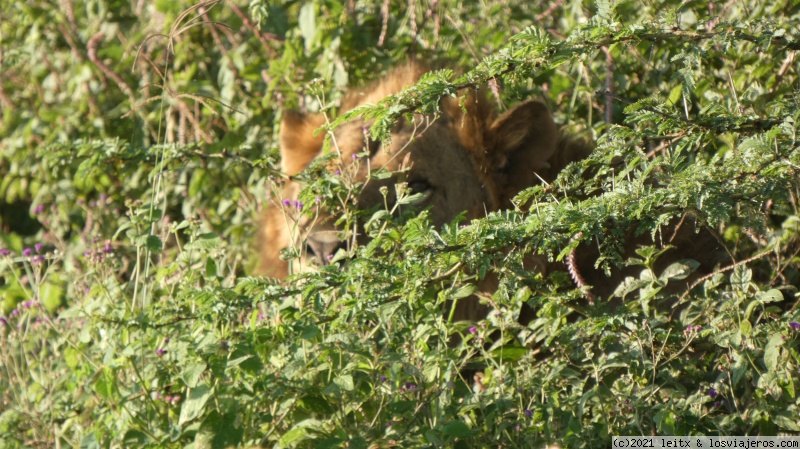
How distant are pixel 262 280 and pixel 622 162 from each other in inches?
48.6

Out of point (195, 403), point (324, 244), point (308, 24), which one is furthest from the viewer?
point (308, 24)

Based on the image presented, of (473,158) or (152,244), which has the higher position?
(152,244)

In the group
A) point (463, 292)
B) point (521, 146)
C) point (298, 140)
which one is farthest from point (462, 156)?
point (463, 292)

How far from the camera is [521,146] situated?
193 inches

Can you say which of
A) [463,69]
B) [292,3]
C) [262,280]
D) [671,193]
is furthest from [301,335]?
[292,3]

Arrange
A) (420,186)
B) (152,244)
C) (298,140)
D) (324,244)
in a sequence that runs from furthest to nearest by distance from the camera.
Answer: (298,140), (420,186), (324,244), (152,244)

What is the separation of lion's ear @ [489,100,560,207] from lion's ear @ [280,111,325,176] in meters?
0.99

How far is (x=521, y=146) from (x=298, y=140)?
1.23 m

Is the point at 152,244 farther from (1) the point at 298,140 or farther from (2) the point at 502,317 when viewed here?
(1) the point at 298,140

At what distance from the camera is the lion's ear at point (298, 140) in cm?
536

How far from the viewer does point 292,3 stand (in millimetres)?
6262

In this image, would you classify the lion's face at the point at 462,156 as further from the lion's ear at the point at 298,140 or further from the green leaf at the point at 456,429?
the green leaf at the point at 456,429

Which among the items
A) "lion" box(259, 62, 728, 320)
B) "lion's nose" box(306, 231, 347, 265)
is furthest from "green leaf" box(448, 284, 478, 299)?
"lion" box(259, 62, 728, 320)

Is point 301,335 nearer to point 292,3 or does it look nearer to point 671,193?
point 671,193
